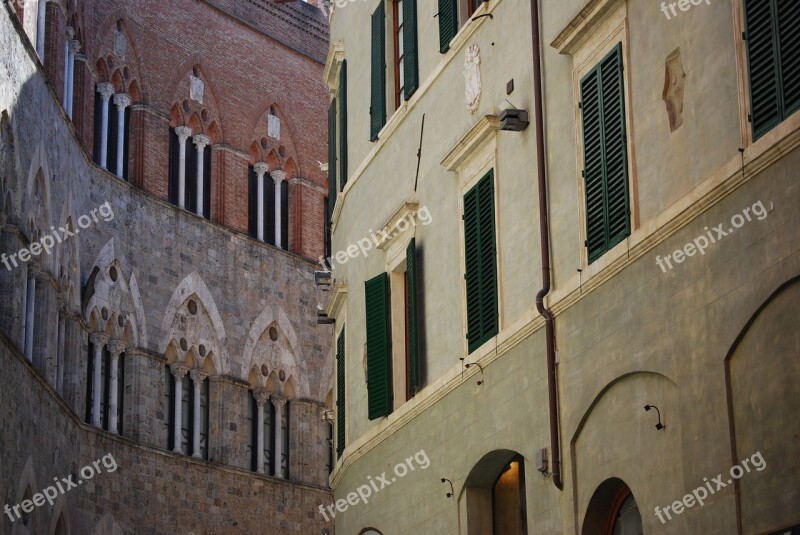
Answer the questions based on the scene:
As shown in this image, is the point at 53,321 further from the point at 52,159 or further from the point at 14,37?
the point at 14,37

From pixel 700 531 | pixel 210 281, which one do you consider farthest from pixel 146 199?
pixel 700 531

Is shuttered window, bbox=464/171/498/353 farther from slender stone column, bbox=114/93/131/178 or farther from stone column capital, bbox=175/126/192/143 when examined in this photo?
stone column capital, bbox=175/126/192/143

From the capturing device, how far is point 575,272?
12.2 meters

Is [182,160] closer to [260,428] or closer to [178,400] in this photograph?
[178,400]

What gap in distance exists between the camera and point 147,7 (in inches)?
1173

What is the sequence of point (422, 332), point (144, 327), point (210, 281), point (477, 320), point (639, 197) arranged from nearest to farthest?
point (639, 197)
point (477, 320)
point (422, 332)
point (144, 327)
point (210, 281)

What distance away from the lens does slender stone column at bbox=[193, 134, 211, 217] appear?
30.5 metres

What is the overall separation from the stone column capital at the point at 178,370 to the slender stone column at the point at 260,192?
3.88 m

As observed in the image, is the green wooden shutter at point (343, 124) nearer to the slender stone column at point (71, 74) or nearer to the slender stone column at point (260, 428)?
the slender stone column at point (71, 74)

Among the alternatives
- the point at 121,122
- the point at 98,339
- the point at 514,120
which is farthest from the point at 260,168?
the point at 514,120

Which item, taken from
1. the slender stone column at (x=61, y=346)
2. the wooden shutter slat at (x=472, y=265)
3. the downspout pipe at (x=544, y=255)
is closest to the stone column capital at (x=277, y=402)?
the slender stone column at (x=61, y=346)

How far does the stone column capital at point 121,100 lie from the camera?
2881 centimetres

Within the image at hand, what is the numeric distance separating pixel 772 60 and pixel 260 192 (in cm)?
2287

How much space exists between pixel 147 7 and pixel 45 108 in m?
6.65
